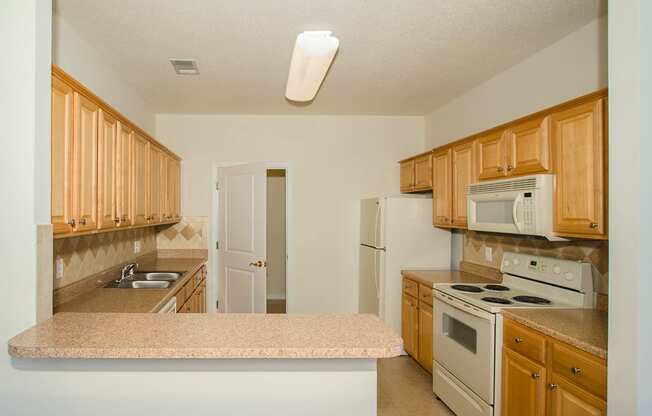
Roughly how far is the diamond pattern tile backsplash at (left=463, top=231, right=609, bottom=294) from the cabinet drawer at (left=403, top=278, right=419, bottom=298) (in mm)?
630

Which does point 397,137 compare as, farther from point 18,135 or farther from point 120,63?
point 18,135

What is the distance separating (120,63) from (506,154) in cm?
301

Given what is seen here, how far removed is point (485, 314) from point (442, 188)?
4.73 feet

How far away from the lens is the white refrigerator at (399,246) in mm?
3609

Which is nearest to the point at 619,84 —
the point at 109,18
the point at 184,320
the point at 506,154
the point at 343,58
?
the point at 506,154

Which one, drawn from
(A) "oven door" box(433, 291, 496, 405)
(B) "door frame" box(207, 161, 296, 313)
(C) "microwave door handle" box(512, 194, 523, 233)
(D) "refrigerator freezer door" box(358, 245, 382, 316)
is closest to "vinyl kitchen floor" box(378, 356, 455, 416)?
(A) "oven door" box(433, 291, 496, 405)

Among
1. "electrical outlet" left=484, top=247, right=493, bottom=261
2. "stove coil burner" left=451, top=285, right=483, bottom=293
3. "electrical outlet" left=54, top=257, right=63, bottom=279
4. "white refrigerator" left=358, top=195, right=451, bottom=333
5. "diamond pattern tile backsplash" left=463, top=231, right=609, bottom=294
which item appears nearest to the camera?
"diamond pattern tile backsplash" left=463, top=231, right=609, bottom=294

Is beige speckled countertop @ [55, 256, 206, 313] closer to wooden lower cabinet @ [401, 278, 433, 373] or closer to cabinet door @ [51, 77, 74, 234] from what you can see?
cabinet door @ [51, 77, 74, 234]

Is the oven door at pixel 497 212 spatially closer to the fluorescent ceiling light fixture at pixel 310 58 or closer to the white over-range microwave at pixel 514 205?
the white over-range microwave at pixel 514 205

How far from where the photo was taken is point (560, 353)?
1.75 m

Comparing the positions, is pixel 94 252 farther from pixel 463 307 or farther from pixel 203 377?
pixel 463 307

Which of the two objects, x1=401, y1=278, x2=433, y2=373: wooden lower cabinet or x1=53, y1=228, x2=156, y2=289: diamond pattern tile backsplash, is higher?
x1=53, y1=228, x2=156, y2=289: diamond pattern tile backsplash

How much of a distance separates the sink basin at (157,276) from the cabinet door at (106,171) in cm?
113

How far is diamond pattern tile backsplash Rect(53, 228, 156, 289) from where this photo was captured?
238 centimetres
